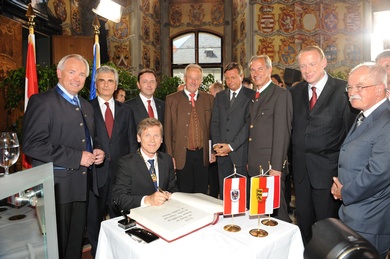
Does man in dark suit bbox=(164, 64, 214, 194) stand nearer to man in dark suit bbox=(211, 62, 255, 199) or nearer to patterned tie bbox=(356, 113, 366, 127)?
man in dark suit bbox=(211, 62, 255, 199)

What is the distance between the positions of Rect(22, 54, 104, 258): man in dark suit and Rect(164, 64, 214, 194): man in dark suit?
135 centimetres

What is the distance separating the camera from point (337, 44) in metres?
10.5

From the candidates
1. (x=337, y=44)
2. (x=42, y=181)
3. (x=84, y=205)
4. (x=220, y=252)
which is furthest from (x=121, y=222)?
(x=337, y=44)

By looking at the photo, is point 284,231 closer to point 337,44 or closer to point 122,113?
point 122,113

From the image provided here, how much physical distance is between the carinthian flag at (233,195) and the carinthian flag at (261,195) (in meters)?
0.07

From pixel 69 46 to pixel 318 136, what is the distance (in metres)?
7.59

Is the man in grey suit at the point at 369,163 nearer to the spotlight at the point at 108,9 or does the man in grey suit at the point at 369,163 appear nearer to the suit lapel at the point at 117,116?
the suit lapel at the point at 117,116

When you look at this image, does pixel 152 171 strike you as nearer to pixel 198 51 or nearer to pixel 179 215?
pixel 179 215

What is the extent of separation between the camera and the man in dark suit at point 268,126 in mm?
3211

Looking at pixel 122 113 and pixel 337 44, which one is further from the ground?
pixel 337 44

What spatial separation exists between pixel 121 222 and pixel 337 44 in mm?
10699

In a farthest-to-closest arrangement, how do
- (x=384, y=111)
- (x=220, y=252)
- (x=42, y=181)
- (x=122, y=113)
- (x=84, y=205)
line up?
(x=122, y=113) < (x=84, y=205) < (x=384, y=111) < (x=220, y=252) < (x=42, y=181)

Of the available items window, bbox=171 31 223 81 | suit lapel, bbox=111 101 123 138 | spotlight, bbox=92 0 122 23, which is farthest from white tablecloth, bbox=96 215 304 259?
window, bbox=171 31 223 81

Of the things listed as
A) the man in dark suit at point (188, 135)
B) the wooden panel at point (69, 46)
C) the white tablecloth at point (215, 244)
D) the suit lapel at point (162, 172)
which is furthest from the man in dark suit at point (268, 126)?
the wooden panel at point (69, 46)
